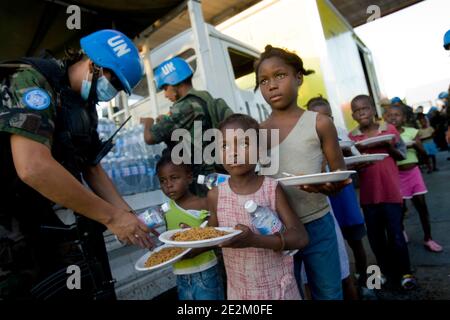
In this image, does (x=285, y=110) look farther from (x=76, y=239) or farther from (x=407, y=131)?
(x=407, y=131)

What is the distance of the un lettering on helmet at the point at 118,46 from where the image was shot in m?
1.64

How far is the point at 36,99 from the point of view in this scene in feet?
4.10

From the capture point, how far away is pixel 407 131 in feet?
11.7

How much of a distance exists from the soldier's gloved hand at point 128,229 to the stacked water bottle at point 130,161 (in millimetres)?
1352

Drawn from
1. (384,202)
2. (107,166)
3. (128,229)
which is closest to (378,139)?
(384,202)

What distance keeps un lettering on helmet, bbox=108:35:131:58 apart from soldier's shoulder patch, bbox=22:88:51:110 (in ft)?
1.63

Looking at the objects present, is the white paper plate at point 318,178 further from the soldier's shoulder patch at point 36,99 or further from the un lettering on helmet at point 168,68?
the un lettering on helmet at point 168,68

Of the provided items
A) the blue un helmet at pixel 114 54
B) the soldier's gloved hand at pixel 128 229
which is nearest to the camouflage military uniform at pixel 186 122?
the blue un helmet at pixel 114 54

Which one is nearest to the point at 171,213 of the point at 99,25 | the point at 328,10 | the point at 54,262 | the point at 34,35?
the point at 54,262

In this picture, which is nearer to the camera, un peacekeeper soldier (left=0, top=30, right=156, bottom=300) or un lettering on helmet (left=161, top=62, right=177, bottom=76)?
un peacekeeper soldier (left=0, top=30, right=156, bottom=300)

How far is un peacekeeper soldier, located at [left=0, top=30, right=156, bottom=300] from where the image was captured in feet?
3.94

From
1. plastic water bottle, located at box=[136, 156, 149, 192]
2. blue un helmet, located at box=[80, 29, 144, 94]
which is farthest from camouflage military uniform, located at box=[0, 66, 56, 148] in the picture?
plastic water bottle, located at box=[136, 156, 149, 192]

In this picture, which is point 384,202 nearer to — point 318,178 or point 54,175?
point 318,178

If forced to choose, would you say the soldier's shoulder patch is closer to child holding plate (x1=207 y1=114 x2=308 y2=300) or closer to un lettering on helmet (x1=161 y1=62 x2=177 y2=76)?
child holding plate (x1=207 y1=114 x2=308 y2=300)
